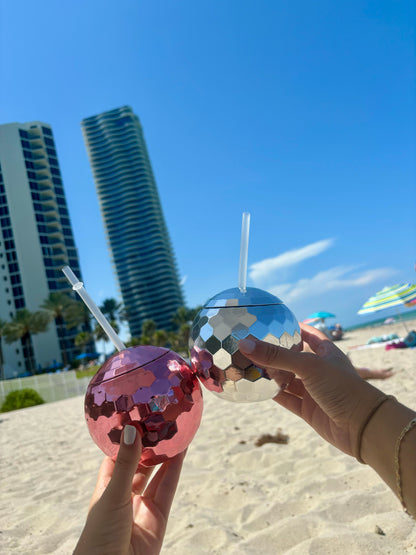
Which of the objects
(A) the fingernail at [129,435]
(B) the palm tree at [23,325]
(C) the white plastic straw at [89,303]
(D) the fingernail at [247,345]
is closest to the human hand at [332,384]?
(D) the fingernail at [247,345]

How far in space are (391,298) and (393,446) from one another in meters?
17.5

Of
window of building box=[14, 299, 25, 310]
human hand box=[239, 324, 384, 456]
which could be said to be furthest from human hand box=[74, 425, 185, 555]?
window of building box=[14, 299, 25, 310]

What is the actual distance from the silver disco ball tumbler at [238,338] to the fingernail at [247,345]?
3.2 inches

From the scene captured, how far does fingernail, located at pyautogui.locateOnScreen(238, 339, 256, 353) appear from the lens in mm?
1756

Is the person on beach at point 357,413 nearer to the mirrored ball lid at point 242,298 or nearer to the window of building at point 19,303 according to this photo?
the mirrored ball lid at point 242,298

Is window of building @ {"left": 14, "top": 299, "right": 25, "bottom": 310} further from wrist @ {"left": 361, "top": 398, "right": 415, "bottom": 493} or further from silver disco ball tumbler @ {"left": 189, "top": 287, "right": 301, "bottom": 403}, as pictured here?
wrist @ {"left": 361, "top": 398, "right": 415, "bottom": 493}

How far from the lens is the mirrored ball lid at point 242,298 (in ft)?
6.56

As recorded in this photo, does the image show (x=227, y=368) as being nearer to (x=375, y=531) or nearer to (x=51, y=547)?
(x=375, y=531)

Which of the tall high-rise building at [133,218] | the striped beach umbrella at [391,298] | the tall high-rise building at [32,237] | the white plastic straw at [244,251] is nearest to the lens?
the white plastic straw at [244,251]

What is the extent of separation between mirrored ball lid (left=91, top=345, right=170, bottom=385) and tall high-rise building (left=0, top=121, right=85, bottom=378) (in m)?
71.5

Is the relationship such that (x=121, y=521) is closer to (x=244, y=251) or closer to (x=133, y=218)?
(x=244, y=251)

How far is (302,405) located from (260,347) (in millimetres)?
718

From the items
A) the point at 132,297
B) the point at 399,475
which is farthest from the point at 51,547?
the point at 132,297

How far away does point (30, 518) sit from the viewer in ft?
11.6
